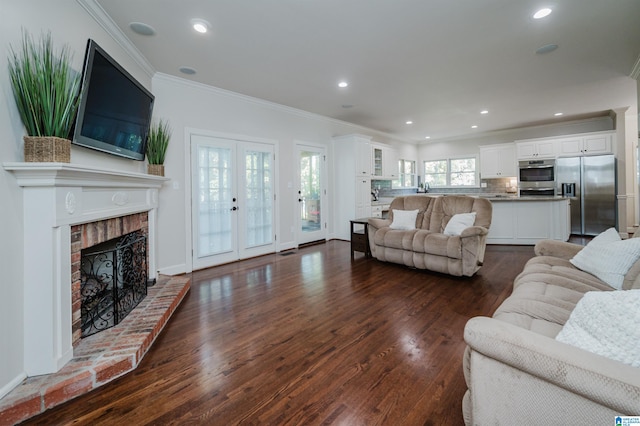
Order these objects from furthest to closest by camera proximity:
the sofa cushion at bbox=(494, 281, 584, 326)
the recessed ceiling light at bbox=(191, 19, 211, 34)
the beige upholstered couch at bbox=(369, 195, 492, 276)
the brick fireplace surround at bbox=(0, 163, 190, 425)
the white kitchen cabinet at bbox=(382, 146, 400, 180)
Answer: the white kitchen cabinet at bbox=(382, 146, 400, 180)
the beige upholstered couch at bbox=(369, 195, 492, 276)
the recessed ceiling light at bbox=(191, 19, 211, 34)
the brick fireplace surround at bbox=(0, 163, 190, 425)
the sofa cushion at bbox=(494, 281, 584, 326)

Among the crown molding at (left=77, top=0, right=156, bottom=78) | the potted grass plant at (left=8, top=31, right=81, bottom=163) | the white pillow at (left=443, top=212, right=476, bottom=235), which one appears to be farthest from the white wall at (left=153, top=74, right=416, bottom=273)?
the white pillow at (left=443, top=212, right=476, bottom=235)

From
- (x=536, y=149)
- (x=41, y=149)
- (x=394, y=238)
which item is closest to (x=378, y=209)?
(x=394, y=238)

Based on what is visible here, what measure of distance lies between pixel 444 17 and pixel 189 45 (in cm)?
260

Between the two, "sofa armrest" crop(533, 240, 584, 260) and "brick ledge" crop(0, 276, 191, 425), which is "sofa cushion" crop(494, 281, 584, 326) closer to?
"sofa armrest" crop(533, 240, 584, 260)

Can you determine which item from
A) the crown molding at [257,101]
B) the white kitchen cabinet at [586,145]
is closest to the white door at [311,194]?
the crown molding at [257,101]

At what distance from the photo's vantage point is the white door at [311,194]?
222 inches

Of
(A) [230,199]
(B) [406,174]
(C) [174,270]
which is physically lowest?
(C) [174,270]

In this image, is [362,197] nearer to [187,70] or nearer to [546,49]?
[546,49]

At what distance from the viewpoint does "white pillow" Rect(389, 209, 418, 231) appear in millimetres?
4160

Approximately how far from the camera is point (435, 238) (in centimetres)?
363

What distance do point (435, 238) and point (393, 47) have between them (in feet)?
7.71

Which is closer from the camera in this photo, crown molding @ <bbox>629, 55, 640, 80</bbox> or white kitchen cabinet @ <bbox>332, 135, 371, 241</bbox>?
crown molding @ <bbox>629, 55, 640, 80</bbox>

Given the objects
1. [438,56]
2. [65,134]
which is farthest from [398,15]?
[65,134]

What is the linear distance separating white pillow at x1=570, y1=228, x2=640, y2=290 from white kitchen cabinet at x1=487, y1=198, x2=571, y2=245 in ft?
11.2
